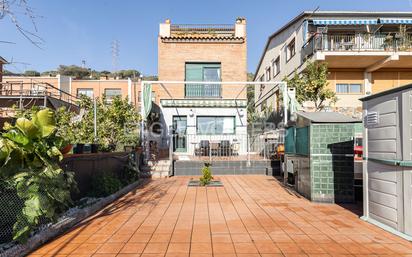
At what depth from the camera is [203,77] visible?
1931 centimetres

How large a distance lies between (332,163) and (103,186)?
18.4ft

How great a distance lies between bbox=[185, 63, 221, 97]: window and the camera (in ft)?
63.4

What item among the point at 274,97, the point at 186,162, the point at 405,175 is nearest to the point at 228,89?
the point at 274,97

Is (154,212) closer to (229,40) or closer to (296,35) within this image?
(229,40)

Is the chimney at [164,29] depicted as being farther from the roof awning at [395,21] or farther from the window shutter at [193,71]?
the roof awning at [395,21]

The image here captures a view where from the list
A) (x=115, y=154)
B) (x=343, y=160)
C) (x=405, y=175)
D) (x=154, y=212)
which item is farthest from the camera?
(x=115, y=154)

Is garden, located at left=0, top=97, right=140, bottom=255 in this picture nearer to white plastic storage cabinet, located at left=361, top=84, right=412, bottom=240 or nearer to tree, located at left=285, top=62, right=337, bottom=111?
white plastic storage cabinet, located at left=361, top=84, right=412, bottom=240

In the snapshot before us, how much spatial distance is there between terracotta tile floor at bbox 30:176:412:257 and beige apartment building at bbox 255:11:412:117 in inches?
475

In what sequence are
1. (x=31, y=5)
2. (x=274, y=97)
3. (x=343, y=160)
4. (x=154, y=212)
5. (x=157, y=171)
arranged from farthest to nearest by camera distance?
1. (x=274, y=97)
2. (x=157, y=171)
3. (x=343, y=160)
4. (x=154, y=212)
5. (x=31, y=5)

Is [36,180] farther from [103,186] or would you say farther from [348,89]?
[348,89]

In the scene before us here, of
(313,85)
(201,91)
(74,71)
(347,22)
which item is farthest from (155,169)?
(74,71)

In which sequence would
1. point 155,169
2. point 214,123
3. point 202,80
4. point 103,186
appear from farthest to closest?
point 202,80 → point 214,123 → point 155,169 → point 103,186

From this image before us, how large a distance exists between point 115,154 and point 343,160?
6.42 meters

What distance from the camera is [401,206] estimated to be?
15.1ft
